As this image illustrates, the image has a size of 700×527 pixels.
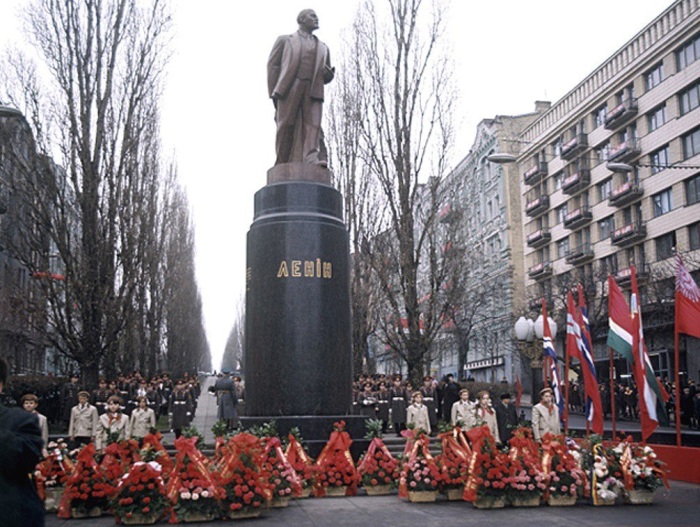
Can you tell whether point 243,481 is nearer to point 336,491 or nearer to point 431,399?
point 336,491

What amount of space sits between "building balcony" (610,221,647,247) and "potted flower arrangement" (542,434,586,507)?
34344 mm

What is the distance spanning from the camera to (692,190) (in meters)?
37.5

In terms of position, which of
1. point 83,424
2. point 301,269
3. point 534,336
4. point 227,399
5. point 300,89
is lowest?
point 83,424

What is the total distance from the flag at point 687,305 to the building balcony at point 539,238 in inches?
1640

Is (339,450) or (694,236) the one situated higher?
(694,236)

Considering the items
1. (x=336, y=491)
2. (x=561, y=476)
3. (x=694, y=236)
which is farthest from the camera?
(x=694, y=236)

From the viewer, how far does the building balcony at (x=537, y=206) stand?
53969 millimetres

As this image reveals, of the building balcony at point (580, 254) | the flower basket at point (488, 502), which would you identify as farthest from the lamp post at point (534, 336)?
the building balcony at point (580, 254)

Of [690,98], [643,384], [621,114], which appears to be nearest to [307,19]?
[643,384]

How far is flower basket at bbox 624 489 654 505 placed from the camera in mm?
9953

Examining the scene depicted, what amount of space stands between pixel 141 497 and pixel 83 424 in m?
6.57

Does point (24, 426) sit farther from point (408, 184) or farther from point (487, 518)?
point (408, 184)

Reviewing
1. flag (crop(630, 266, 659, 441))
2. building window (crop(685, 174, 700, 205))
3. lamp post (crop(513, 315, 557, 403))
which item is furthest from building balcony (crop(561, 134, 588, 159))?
flag (crop(630, 266, 659, 441))

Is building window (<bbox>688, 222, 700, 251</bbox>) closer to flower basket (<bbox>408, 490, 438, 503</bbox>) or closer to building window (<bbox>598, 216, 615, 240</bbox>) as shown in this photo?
building window (<bbox>598, 216, 615, 240</bbox>)
